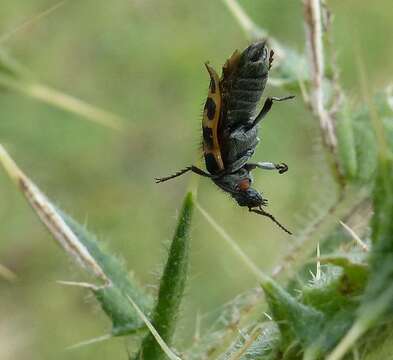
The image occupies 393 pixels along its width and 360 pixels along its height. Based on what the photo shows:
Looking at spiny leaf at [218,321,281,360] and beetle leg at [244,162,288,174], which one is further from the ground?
beetle leg at [244,162,288,174]

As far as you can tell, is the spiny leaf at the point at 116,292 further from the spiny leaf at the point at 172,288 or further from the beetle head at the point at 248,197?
the beetle head at the point at 248,197

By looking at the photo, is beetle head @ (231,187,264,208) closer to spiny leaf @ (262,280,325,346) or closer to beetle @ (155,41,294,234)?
beetle @ (155,41,294,234)

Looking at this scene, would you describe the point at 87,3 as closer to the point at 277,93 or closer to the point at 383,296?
the point at 277,93

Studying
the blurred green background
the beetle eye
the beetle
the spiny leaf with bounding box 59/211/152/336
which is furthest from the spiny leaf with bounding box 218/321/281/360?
the blurred green background

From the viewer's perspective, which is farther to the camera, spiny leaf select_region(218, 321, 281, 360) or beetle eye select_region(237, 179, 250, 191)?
beetle eye select_region(237, 179, 250, 191)

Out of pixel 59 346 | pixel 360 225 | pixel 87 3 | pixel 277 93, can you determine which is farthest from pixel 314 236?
pixel 87 3

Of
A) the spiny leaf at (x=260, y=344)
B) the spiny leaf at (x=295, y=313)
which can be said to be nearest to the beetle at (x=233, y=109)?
the spiny leaf at (x=260, y=344)

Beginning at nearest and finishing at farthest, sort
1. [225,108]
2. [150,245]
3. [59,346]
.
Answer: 1. [225,108]
2. [59,346]
3. [150,245]

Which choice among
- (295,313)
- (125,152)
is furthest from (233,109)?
(125,152)
